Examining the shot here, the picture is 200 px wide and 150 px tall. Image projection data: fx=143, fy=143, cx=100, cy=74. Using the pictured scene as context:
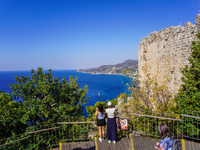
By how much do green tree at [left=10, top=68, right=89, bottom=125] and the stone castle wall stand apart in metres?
5.50

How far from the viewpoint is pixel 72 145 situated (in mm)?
5559

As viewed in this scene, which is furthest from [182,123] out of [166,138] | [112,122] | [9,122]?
[9,122]

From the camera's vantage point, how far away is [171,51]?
31.4 ft

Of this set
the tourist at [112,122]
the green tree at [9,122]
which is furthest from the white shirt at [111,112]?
the green tree at [9,122]

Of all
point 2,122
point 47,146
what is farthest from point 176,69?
point 2,122

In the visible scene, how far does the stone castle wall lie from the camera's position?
810 cm

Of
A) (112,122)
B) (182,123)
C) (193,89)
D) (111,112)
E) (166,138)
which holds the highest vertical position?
(193,89)

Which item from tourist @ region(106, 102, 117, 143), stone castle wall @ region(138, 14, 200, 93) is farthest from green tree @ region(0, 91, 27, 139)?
stone castle wall @ region(138, 14, 200, 93)

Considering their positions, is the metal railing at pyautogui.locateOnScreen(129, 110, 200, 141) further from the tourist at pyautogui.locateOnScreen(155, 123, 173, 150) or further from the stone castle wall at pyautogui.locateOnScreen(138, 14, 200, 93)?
the stone castle wall at pyautogui.locateOnScreen(138, 14, 200, 93)

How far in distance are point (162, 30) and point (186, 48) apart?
2.94 m

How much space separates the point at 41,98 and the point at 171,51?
906 cm

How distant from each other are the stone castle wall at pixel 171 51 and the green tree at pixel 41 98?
550 centimetres

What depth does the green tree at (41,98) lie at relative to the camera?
7715mm

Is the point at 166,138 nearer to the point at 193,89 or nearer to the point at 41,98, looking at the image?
the point at 193,89
